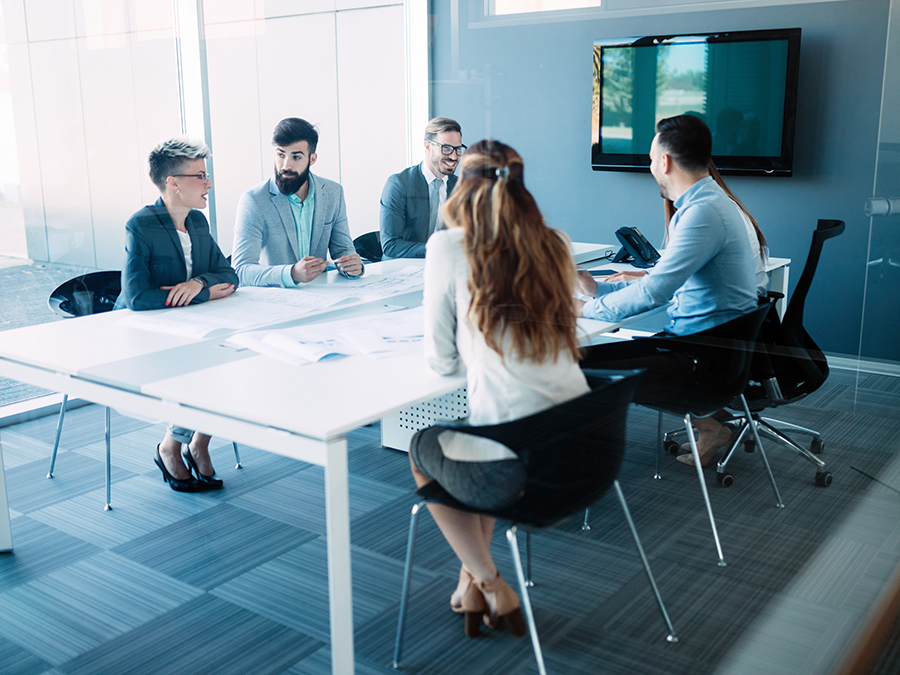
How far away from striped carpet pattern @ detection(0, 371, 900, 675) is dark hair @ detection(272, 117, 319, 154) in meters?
1.24

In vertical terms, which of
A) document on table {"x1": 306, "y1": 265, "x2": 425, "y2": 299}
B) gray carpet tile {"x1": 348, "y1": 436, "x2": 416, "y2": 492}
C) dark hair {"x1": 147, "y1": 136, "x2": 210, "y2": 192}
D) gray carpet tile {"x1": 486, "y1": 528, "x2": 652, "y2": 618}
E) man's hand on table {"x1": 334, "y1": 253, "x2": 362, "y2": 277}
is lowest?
gray carpet tile {"x1": 486, "y1": 528, "x2": 652, "y2": 618}

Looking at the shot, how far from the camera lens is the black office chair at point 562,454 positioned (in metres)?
1.59

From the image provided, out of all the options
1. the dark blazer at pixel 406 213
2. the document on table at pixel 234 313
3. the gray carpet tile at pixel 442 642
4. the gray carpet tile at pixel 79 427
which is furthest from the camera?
the gray carpet tile at pixel 79 427

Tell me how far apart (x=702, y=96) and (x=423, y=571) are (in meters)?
1.41

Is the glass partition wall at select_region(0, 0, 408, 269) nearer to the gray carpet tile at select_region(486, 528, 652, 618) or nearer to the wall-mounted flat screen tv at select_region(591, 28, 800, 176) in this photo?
the gray carpet tile at select_region(486, 528, 652, 618)

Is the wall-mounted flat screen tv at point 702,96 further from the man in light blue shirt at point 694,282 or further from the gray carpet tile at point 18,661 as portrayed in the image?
the gray carpet tile at point 18,661

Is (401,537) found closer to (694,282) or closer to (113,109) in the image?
(694,282)

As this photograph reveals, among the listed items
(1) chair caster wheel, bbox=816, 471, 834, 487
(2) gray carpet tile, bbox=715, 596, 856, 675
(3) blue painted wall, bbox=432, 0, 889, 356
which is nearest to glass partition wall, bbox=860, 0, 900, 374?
(3) blue painted wall, bbox=432, 0, 889, 356

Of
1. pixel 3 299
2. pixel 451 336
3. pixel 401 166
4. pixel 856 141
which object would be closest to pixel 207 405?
pixel 451 336

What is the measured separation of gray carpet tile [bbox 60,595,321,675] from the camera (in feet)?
6.21

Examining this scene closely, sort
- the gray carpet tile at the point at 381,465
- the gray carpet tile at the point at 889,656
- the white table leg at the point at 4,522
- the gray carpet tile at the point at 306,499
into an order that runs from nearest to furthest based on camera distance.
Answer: the gray carpet tile at the point at 889,656 < the white table leg at the point at 4,522 < the gray carpet tile at the point at 306,499 < the gray carpet tile at the point at 381,465

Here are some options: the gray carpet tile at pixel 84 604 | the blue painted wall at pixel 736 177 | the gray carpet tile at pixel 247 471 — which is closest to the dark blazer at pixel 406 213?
the blue painted wall at pixel 736 177

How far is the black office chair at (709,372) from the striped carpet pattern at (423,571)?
0.28 feet

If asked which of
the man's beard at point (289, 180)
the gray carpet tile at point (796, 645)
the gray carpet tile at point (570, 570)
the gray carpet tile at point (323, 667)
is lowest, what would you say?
the gray carpet tile at point (323, 667)
